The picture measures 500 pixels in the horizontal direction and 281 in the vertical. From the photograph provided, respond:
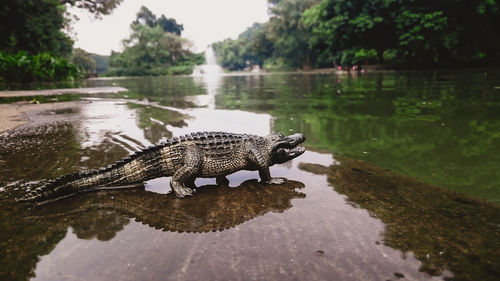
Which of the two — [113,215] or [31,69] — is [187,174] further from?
[31,69]

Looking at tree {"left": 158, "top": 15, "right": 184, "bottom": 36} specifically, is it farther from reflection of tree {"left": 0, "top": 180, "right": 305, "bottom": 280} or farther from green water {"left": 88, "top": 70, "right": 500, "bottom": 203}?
reflection of tree {"left": 0, "top": 180, "right": 305, "bottom": 280}

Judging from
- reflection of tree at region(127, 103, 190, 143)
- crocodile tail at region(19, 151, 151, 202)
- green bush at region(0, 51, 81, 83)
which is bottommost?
crocodile tail at region(19, 151, 151, 202)

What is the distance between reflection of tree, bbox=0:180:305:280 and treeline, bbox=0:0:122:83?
19.2 m

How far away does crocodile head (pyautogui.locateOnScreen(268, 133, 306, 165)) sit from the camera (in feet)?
10.9

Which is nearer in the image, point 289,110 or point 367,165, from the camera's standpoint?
point 367,165

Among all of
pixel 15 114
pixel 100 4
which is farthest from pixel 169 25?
pixel 15 114

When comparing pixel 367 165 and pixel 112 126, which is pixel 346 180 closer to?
pixel 367 165

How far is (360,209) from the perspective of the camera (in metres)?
2.40

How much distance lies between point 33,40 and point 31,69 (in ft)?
32.6

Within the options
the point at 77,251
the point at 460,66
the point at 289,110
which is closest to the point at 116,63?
the point at 460,66

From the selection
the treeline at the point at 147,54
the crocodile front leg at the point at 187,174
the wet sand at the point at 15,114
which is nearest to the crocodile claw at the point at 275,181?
the crocodile front leg at the point at 187,174

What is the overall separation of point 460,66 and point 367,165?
29207 millimetres

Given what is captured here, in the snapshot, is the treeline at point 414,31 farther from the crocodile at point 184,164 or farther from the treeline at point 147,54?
the treeline at point 147,54

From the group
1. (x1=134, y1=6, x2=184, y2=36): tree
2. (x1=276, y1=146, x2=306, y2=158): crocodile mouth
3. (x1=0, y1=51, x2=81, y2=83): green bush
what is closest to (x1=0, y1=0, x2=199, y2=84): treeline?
(x1=0, y1=51, x2=81, y2=83): green bush
